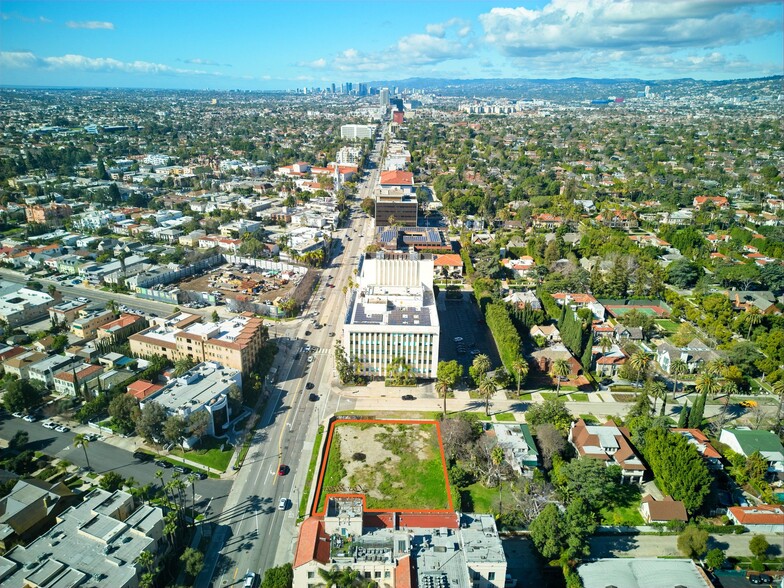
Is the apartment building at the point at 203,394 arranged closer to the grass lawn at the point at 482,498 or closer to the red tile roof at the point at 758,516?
the grass lawn at the point at 482,498

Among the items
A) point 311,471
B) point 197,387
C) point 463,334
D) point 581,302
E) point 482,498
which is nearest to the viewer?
point 482,498

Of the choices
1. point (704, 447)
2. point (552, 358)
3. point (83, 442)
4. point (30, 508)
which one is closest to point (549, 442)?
point (704, 447)

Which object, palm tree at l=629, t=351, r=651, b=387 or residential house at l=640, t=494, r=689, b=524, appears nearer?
residential house at l=640, t=494, r=689, b=524

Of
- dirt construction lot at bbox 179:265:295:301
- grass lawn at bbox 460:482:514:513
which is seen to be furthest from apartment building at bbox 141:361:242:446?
dirt construction lot at bbox 179:265:295:301

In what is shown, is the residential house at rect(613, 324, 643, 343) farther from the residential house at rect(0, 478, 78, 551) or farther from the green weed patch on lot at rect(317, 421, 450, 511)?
the residential house at rect(0, 478, 78, 551)

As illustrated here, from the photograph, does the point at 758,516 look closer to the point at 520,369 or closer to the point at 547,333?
the point at 520,369


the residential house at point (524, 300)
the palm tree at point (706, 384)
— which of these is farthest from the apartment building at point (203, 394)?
the palm tree at point (706, 384)
